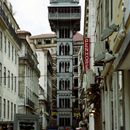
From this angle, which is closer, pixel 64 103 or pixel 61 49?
pixel 64 103

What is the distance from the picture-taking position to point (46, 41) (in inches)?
6540

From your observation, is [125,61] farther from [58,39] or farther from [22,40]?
[58,39]

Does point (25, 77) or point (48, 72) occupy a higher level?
point (48, 72)

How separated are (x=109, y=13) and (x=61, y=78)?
115 meters

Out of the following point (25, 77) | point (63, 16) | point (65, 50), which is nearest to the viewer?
point (25, 77)

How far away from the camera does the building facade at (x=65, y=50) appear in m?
131

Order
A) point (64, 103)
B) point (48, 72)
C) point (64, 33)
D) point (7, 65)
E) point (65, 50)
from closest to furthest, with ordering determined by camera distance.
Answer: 1. point (7, 65)
2. point (48, 72)
3. point (64, 103)
4. point (65, 50)
5. point (64, 33)

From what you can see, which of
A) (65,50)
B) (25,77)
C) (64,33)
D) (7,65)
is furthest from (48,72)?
(7,65)

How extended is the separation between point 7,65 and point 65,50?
3133 inches

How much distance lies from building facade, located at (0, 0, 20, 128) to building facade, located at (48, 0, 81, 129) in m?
68.2

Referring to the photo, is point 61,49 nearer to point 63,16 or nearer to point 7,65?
point 63,16

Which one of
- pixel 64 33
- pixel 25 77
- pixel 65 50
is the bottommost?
pixel 25 77

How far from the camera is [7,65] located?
2149 inches

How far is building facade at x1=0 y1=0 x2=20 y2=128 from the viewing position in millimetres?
51125
